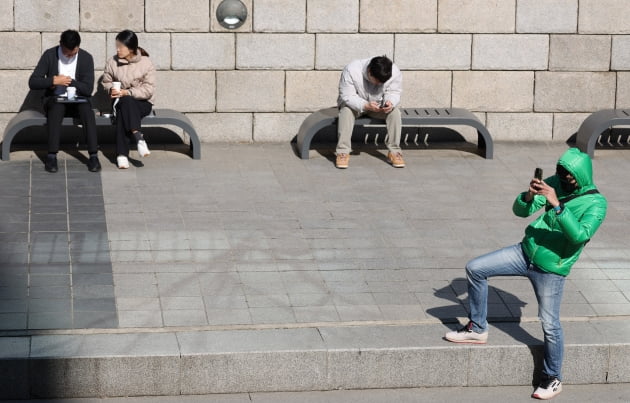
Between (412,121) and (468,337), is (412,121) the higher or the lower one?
the higher one

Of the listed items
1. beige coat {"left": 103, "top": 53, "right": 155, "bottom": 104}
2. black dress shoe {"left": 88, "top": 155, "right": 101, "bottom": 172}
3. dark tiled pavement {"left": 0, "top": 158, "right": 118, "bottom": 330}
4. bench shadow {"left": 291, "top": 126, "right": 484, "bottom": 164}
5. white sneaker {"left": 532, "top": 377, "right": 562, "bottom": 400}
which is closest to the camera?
white sneaker {"left": 532, "top": 377, "right": 562, "bottom": 400}

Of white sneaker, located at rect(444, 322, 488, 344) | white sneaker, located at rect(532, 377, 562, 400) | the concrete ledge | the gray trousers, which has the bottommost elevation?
white sneaker, located at rect(532, 377, 562, 400)

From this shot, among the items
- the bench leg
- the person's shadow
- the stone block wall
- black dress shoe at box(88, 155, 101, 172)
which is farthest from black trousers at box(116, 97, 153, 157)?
the person's shadow

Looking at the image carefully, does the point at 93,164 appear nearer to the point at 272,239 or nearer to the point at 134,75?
the point at 134,75

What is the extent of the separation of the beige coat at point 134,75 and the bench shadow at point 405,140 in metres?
1.84

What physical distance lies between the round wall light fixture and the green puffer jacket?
588 centimetres

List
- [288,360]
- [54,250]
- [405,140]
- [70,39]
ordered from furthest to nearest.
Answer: [405,140], [70,39], [54,250], [288,360]

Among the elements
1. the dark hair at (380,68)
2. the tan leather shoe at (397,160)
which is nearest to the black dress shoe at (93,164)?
the dark hair at (380,68)

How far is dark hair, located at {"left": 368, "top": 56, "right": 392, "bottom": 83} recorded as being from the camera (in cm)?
1166

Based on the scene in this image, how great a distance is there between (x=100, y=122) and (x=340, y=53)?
2.73 m

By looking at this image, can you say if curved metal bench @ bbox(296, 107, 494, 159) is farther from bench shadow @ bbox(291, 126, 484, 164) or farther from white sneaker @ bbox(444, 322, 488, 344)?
white sneaker @ bbox(444, 322, 488, 344)

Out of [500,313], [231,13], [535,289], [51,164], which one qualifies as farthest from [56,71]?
[535,289]

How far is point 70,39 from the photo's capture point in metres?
11.4

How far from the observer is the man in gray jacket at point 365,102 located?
Answer: 12.0 metres
